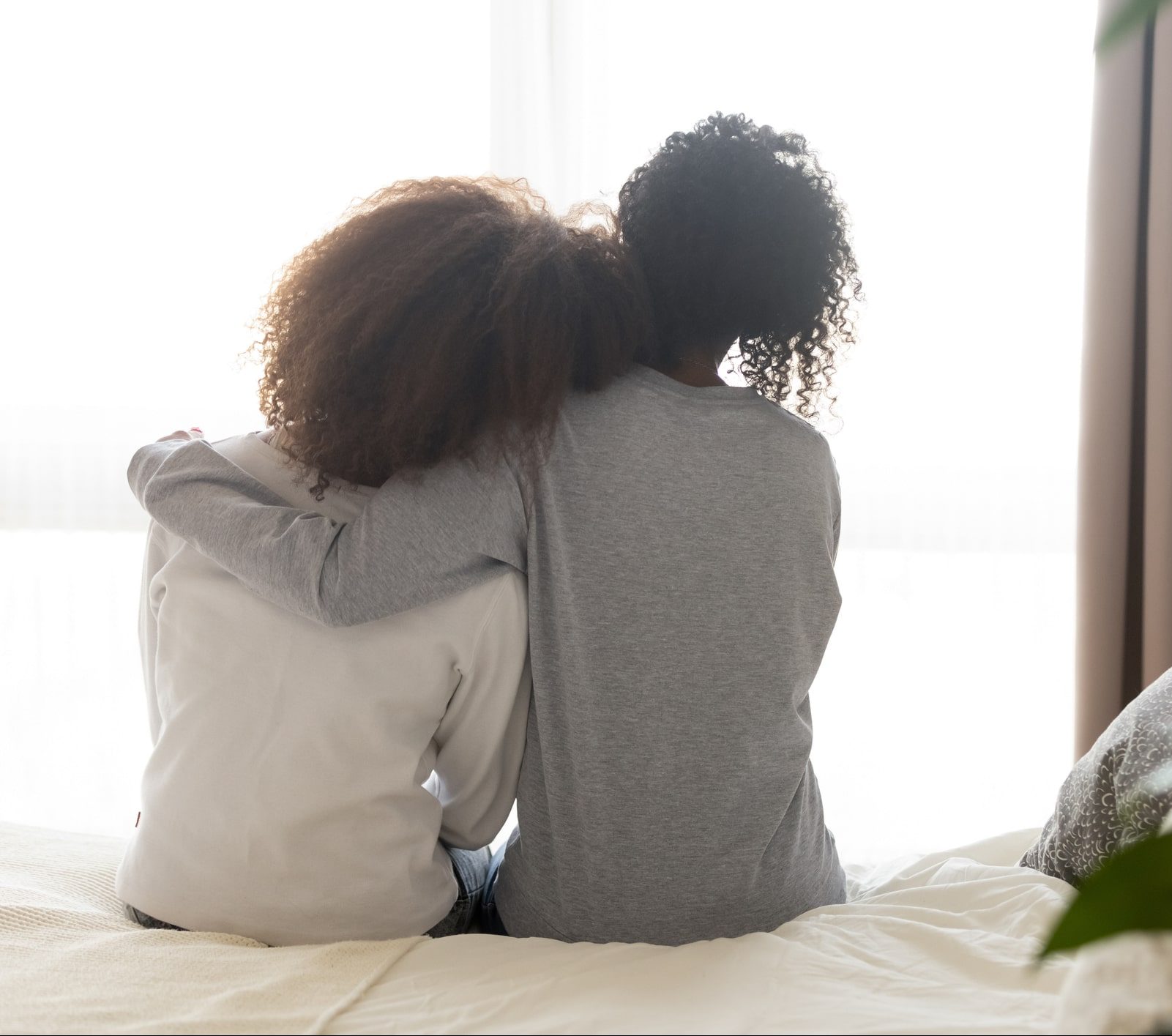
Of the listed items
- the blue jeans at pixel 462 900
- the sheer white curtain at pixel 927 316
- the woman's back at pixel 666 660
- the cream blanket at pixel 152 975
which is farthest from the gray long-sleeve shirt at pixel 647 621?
the sheer white curtain at pixel 927 316

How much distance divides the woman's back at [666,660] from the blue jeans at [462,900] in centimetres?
11

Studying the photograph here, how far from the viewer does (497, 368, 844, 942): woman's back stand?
1.00 m

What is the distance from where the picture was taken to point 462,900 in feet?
3.70

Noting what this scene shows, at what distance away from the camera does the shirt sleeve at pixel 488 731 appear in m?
1.00

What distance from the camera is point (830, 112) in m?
2.03

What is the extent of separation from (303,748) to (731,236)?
658 millimetres

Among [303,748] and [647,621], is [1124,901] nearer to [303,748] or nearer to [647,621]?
[647,621]

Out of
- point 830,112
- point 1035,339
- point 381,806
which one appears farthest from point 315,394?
point 1035,339

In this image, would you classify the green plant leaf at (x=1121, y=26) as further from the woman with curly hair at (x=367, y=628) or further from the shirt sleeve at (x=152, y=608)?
the shirt sleeve at (x=152, y=608)

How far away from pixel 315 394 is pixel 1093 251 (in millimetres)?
1478

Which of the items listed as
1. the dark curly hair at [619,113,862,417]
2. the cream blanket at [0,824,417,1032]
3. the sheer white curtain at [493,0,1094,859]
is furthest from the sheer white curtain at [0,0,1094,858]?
the cream blanket at [0,824,417,1032]

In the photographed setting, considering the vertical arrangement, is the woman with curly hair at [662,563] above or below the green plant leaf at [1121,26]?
below

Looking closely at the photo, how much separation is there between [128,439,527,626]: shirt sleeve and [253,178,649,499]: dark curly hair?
33 mm

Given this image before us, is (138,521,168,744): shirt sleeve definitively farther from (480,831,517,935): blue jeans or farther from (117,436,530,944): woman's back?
(480,831,517,935): blue jeans
